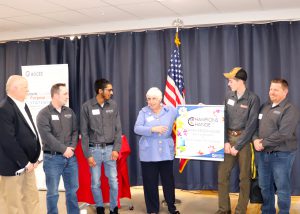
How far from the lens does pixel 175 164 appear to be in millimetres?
5664

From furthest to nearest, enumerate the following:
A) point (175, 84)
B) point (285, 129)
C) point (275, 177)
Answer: point (175, 84) → point (275, 177) → point (285, 129)

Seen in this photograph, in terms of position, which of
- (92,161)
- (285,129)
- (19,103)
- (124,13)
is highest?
(124,13)

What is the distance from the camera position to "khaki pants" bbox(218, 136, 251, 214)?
4004 millimetres

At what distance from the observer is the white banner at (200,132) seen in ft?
13.5

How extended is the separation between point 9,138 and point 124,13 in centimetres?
279

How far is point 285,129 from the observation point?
3.69 meters

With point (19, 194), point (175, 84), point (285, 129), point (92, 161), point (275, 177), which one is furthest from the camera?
point (175, 84)

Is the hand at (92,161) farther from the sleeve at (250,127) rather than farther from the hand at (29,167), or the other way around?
the sleeve at (250,127)

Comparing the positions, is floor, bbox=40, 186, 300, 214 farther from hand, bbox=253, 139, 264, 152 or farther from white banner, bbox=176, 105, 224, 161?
hand, bbox=253, 139, 264, 152

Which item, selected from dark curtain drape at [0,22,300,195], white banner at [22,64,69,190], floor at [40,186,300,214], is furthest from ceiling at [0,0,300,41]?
floor at [40,186,300,214]

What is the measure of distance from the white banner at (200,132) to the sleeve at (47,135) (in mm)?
1376

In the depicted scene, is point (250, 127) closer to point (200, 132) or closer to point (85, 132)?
point (200, 132)

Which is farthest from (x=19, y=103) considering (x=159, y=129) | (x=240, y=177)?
(x=240, y=177)

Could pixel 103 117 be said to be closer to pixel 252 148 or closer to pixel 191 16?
pixel 252 148
